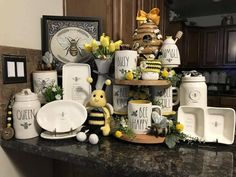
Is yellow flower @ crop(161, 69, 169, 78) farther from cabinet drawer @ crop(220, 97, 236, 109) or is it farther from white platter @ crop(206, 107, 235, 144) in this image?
cabinet drawer @ crop(220, 97, 236, 109)

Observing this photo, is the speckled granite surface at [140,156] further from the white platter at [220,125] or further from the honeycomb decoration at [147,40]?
the honeycomb decoration at [147,40]

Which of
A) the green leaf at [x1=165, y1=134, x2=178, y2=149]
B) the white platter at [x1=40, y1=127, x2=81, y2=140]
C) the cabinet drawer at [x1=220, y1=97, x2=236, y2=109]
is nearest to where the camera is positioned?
the green leaf at [x1=165, y1=134, x2=178, y2=149]

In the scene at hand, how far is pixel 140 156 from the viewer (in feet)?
2.41

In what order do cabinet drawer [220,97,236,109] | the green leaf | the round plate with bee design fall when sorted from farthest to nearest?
1. cabinet drawer [220,97,236,109]
2. the round plate with bee design
3. the green leaf

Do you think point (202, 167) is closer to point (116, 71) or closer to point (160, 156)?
point (160, 156)

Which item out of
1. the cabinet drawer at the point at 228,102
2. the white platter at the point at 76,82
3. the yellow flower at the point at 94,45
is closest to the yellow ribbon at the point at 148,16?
the yellow flower at the point at 94,45

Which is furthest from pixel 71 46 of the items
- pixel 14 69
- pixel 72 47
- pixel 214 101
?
pixel 214 101

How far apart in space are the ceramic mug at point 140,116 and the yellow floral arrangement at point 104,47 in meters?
0.28

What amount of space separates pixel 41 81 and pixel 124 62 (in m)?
0.42

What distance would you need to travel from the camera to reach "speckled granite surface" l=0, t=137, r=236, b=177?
641mm

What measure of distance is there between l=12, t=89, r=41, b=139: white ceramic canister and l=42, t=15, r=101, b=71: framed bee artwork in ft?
0.89

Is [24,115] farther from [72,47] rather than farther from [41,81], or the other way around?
[72,47]

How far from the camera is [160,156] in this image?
2.40 feet

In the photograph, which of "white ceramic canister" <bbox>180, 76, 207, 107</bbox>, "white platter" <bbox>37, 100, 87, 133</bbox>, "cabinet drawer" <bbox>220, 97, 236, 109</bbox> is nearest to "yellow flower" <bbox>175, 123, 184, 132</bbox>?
"white ceramic canister" <bbox>180, 76, 207, 107</bbox>
